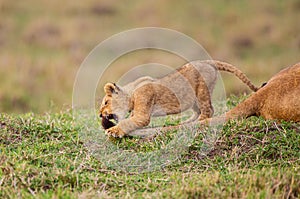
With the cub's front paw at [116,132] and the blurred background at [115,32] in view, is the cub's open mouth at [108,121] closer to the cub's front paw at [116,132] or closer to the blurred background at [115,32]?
the cub's front paw at [116,132]

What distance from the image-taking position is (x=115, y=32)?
1473 centimetres

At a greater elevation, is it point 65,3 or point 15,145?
point 65,3

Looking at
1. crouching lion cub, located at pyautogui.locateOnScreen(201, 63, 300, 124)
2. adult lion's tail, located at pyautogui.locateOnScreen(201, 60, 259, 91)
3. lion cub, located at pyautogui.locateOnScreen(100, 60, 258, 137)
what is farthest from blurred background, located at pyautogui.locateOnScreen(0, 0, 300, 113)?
crouching lion cub, located at pyautogui.locateOnScreen(201, 63, 300, 124)

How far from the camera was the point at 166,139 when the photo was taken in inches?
235

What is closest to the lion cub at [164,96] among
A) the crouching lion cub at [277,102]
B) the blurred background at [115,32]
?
the crouching lion cub at [277,102]

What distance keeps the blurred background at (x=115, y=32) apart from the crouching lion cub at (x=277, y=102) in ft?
18.2

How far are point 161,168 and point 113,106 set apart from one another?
0.84 metres

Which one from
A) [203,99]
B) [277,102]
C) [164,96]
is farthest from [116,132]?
[277,102]

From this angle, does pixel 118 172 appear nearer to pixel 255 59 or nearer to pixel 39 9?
pixel 255 59

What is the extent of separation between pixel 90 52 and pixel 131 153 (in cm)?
868

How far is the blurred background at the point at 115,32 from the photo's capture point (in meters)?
12.7

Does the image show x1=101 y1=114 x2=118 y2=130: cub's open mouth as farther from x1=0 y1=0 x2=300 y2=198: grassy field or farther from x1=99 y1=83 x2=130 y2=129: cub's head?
x1=0 y1=0 x2=300 y2=198: grassy field

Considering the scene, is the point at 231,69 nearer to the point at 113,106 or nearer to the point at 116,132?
the point at 113,106

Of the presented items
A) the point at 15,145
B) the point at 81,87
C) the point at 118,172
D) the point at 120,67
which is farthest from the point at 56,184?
the point at 120,67
